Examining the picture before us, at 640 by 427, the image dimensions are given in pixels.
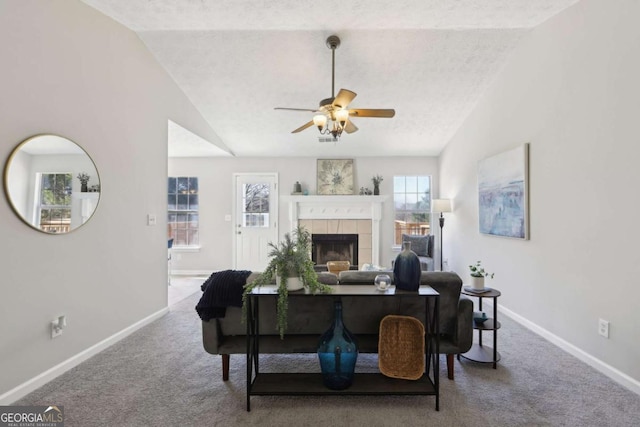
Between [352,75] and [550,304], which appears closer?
[550,304]

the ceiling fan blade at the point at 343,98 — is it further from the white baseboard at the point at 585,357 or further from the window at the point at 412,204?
the window at the point at 412,204

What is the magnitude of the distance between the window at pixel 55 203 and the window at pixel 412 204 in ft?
17.3

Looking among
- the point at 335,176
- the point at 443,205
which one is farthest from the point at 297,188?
the point at 443,205

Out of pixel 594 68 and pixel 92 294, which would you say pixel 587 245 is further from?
pixel 92 294

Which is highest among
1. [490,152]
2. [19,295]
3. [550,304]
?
[490,152]

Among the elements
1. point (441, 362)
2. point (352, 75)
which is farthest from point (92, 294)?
point (352, 75)

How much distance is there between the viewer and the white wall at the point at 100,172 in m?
2.18

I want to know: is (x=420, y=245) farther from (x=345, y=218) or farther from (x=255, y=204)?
(x=255, y=204)

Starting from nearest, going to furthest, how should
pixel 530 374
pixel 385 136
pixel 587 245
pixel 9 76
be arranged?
pixel 9 76
pixel 530 374
pixel 587 245
pixel 385 136

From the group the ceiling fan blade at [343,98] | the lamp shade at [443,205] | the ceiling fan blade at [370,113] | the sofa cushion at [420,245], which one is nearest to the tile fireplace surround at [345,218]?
the sofa cushion at [420,245]

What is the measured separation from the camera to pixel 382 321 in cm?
220

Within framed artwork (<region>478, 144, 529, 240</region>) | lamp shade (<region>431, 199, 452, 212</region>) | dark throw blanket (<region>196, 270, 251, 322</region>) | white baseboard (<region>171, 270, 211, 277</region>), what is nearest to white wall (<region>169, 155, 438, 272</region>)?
white baseboard (<region>171, 270, 211, 277</region>)

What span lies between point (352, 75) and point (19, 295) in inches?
155

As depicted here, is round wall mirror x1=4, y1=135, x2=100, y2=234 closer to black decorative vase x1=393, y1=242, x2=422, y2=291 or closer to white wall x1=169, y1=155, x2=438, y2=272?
black decorative vase x1=393, y1=242, x2=422, y2=291
